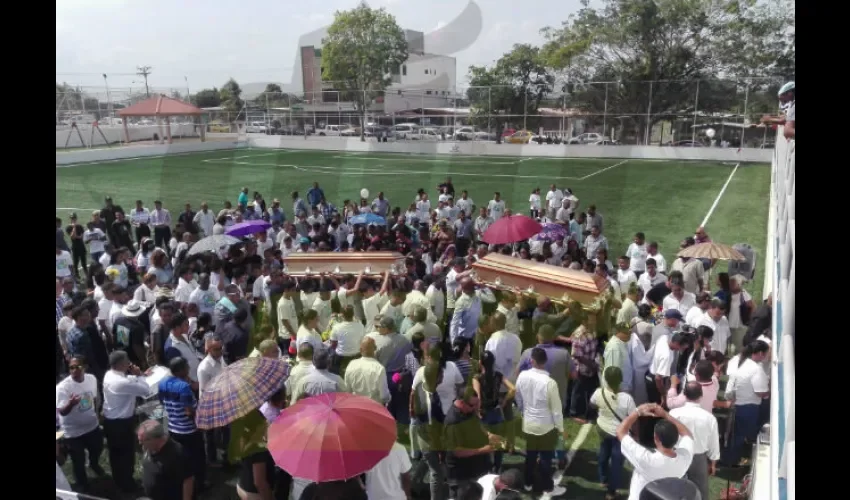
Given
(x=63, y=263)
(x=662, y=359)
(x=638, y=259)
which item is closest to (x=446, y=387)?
(x=662, y=359)

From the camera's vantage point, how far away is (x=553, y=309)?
7.38 metres

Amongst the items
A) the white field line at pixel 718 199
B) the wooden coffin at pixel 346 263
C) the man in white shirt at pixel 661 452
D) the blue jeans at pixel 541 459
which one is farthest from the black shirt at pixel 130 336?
the white field line at pixel 718 199

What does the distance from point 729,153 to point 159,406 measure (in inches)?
1201

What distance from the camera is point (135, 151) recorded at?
35438mm

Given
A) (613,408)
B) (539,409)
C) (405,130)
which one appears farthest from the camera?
(405,130)

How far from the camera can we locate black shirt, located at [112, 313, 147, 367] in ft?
20.8

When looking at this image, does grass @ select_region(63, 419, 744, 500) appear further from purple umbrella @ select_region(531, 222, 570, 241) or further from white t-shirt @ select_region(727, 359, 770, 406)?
purple umbrella @ select_region(531, 222, 570, 241)

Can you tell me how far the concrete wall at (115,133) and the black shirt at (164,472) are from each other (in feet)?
127

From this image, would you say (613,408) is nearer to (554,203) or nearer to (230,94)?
(554,203)

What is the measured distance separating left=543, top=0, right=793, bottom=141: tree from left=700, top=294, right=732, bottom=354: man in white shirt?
28.8 meters

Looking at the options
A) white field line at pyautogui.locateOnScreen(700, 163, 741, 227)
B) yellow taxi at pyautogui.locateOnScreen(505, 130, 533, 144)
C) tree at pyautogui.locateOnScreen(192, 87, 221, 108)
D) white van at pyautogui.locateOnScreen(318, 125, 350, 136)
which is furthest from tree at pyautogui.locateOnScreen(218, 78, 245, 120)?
white field line at pyautogui.locateOnScreen(700, 163, 741, 227)

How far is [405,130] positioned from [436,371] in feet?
125
